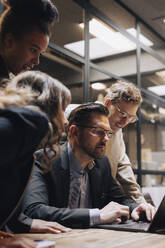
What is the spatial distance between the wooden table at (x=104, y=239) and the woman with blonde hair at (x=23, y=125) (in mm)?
233

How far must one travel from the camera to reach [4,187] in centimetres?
94

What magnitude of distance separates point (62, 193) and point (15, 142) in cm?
95

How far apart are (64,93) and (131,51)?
4.45 m

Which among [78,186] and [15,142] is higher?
[15,142]

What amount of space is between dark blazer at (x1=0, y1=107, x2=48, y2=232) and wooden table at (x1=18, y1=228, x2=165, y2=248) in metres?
0.25

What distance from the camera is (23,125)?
0.82 m

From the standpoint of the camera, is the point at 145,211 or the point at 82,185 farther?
the point at 82,185

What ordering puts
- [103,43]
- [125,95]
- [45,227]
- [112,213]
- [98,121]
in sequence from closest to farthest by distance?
[45,227]
[112,213]
[98,121]
[125,95]
[103,43]

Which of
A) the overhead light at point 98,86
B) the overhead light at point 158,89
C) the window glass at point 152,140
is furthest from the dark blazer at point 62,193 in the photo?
the overhead light at point 158,89

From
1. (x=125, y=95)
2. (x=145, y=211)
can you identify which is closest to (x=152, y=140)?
(x=125, y=95)

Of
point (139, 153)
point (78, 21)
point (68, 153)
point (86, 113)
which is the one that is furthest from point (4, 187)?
point (139, 153)

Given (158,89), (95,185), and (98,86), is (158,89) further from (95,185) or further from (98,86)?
(95,185)

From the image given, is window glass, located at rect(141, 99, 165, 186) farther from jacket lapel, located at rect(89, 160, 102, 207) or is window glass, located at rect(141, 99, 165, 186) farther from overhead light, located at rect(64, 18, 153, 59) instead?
jacket lapel, located at rect(89, 160, 102, 207)

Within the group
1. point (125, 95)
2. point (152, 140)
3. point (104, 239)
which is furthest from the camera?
point (152, 140)
